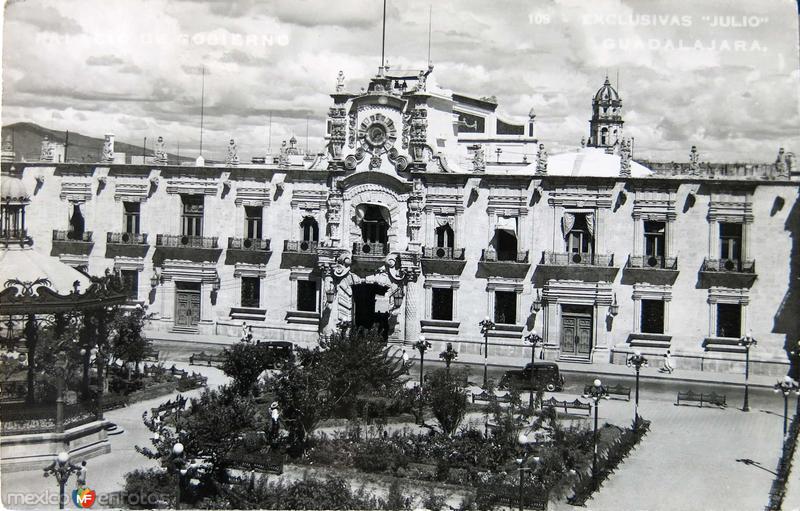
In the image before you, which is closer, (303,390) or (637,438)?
(303,390)

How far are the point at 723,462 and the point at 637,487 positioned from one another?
3854 mm

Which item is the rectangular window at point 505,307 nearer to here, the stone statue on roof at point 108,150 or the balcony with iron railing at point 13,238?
the stone statue on roof at point 108,150

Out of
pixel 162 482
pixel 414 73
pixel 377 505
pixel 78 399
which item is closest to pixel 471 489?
pixel 377 505

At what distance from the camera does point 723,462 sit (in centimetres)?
2723

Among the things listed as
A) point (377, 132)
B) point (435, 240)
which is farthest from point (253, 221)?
point (435, 240)

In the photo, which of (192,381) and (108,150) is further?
(108,150)

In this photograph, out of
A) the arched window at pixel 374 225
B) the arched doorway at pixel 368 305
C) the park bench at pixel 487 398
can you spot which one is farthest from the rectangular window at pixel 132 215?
the park bench at pixel 487 398

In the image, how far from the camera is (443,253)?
140ft

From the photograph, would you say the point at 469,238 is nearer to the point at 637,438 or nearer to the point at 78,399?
the point at 637,438

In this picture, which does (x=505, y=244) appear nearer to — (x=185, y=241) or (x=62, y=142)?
(x=185, y=241)

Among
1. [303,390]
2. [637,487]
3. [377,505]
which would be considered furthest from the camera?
[303,390]

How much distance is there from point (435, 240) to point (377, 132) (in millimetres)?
5623

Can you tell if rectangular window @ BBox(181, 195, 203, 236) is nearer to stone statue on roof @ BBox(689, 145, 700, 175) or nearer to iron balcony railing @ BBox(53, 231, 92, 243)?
iron balcony railing @ BBox(53, 231, 92, 243)

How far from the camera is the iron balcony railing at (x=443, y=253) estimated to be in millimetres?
42500
